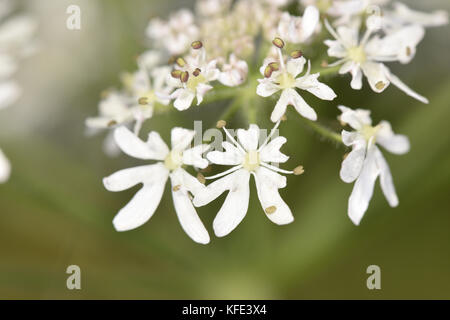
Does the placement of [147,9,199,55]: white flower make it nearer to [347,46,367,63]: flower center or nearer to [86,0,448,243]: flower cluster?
[86,0,448,243]: flower cluster

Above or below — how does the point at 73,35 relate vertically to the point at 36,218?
above

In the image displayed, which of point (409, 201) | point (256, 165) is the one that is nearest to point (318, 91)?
point (256, 165)

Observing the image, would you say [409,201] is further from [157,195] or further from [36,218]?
[36,218]

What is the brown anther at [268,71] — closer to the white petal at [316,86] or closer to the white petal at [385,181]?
the white petal at [316,86]

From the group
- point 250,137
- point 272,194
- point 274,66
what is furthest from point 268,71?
point 272,194

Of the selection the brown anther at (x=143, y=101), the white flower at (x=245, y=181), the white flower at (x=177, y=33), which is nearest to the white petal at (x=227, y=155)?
the white flower at (x=245, y=181)

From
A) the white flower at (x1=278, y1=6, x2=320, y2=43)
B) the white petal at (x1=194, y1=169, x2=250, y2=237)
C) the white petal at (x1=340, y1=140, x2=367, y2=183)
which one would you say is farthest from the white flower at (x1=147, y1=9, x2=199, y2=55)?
the white petal at (x1=340, y1=140, x2=367, y2=183)

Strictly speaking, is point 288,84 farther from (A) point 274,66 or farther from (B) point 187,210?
(B) point 187,210

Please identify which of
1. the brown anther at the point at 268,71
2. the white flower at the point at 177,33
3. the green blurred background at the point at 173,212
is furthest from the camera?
the green blurred background at the point at 173,212
